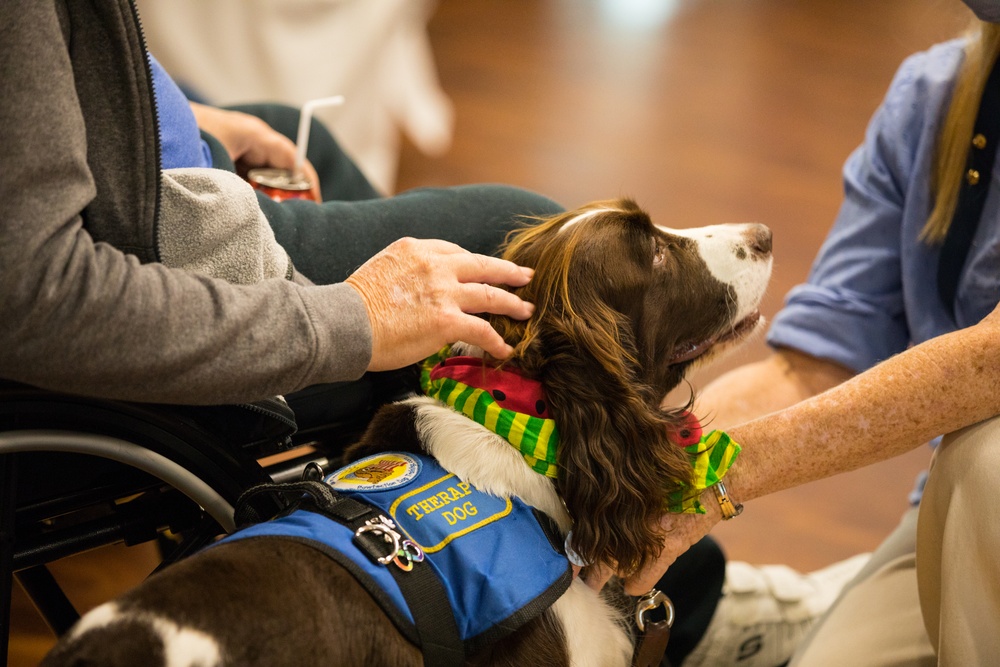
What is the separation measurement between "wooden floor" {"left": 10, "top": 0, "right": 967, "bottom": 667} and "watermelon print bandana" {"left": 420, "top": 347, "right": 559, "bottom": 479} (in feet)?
4.12

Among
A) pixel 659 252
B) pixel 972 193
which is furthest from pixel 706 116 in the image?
pixel 659 252

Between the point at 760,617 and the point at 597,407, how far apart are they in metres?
0.91

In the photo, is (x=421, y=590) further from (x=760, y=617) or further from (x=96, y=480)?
(x=760, y=617)

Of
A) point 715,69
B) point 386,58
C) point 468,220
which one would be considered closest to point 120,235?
point 468,220

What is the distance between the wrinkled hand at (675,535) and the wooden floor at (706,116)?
3.39ft

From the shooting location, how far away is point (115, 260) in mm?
966

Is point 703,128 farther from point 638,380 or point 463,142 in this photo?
point 638,380

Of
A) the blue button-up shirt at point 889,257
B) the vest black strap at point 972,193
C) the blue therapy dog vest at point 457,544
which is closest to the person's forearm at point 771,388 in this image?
the blue button-up shirt at point 889,257

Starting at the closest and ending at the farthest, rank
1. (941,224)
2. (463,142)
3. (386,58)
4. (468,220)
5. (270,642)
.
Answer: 1. (270,642)
2. (468,220)
3. (941,224)
4. (386,58)
5. (463,142)

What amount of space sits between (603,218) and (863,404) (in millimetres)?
462

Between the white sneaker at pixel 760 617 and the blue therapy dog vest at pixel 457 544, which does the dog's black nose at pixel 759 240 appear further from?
the white sneaker at pixel 760 617

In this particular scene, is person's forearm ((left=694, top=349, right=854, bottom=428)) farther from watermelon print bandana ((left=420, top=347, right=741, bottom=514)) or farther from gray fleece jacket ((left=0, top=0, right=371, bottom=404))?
gray fleece jacket ((left=0, top=0, right=371, bottom=404))

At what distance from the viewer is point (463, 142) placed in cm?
402

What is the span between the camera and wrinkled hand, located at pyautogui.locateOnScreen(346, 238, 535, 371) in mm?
1118
